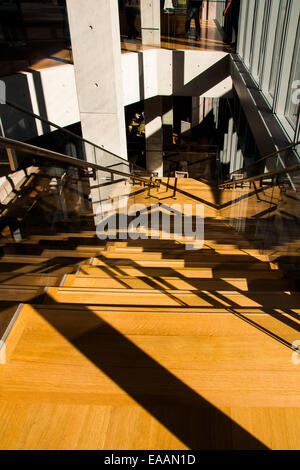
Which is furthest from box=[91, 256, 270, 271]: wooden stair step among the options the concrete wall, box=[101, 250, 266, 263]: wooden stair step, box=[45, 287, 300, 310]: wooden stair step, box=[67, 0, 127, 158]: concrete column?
box=[67, 0, 127, 158]: concrete column

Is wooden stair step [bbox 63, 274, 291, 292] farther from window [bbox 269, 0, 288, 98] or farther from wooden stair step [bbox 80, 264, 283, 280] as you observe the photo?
window [bbox 269, 0, 288, 98]

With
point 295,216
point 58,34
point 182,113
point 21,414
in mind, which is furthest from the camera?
point 182,113

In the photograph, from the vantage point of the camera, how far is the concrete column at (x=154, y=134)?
1321 centimetres

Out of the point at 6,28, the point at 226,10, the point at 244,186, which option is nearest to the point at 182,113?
the point at 226,10

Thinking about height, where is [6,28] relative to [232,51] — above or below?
above

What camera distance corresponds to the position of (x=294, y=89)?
197 inches

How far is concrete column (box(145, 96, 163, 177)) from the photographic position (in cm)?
1321

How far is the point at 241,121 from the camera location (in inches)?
363

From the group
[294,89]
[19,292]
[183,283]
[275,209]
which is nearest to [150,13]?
[294,89]

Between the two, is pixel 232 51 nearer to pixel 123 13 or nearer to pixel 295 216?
pixel 123 13

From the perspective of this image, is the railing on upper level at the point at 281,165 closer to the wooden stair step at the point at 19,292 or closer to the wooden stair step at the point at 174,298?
the wooden stair step at the point at 174,298

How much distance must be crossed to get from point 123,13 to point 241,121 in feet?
16.9

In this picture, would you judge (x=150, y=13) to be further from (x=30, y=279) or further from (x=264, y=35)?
(x=30, y=279)

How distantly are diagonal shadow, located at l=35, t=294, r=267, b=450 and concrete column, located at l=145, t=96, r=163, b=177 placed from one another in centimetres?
1247
